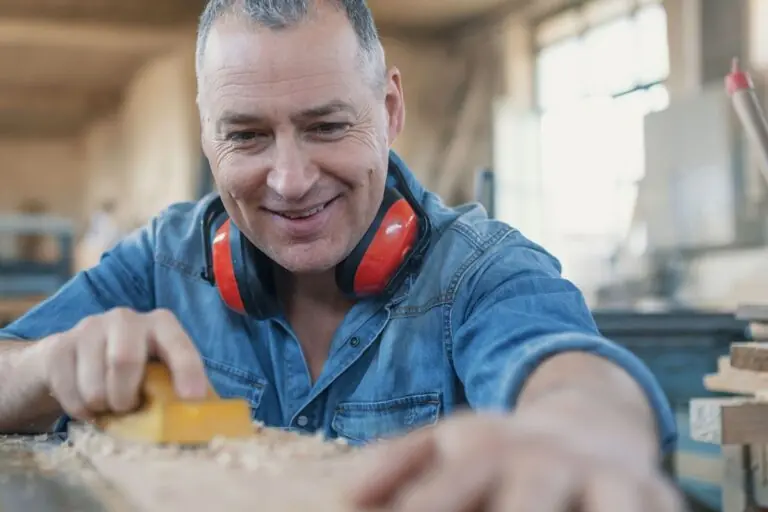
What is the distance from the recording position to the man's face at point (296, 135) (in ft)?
Answer: 4.15

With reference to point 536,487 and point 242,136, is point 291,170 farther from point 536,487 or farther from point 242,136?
point 536,487

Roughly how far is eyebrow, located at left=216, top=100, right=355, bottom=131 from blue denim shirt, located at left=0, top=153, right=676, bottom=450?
243 mm

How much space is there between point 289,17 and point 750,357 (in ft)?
2.65

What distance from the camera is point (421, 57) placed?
31.2 feet

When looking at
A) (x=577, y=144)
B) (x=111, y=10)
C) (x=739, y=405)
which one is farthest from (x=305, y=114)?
(x=111, y=10)

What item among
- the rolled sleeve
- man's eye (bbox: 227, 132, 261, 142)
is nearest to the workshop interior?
the rolled sleeve

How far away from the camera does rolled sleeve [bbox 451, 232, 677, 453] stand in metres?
0.82

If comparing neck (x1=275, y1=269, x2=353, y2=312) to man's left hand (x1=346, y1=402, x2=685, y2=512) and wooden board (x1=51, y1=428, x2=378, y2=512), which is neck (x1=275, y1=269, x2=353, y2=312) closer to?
wooden board (x1=51, y1=428, x2=378, y2=512)

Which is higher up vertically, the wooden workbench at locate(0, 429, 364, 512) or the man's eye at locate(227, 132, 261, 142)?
the man's eye at locate(227, 132, 261, 142)

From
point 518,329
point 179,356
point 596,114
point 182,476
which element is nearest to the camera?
point 182,476

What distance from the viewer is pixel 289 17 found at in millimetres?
1263

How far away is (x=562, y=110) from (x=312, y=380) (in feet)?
21.9

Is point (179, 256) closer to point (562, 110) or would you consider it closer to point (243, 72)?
point (243, 72)

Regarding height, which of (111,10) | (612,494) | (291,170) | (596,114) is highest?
(111,10)
